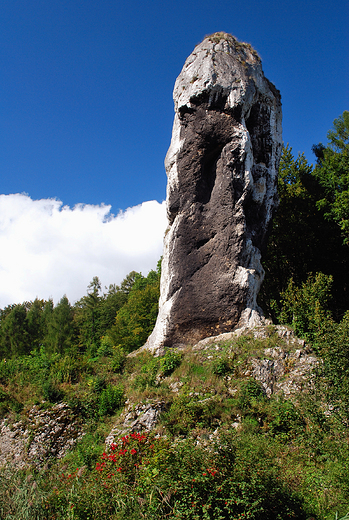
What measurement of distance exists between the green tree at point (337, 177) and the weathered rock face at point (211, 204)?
455 centimetres

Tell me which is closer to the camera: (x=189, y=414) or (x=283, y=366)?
(x=189, y=414)

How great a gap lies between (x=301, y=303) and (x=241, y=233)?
3.19 metres

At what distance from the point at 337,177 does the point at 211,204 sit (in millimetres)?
8095

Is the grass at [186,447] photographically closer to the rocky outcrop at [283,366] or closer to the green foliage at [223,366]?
the green foliage at [223,366]

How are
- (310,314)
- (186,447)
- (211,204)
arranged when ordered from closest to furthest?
(186,447) < (310,314) < (211,204)

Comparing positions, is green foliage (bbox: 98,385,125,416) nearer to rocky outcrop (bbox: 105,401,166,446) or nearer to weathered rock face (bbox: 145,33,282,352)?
rocky outcrop (bbox: 105,401,166,446)

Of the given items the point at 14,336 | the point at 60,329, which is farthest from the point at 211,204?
the point at 14,336

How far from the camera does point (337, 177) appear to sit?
632 inches

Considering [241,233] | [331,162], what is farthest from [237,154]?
[331,162]

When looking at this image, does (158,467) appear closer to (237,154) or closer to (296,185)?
(237,154)

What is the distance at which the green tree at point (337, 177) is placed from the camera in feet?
49.1

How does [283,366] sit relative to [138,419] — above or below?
above

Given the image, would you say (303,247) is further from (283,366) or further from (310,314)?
(283,366)

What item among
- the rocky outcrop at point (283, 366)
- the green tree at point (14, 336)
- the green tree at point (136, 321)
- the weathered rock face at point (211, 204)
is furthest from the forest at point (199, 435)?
the green tree at point (14, 336)
